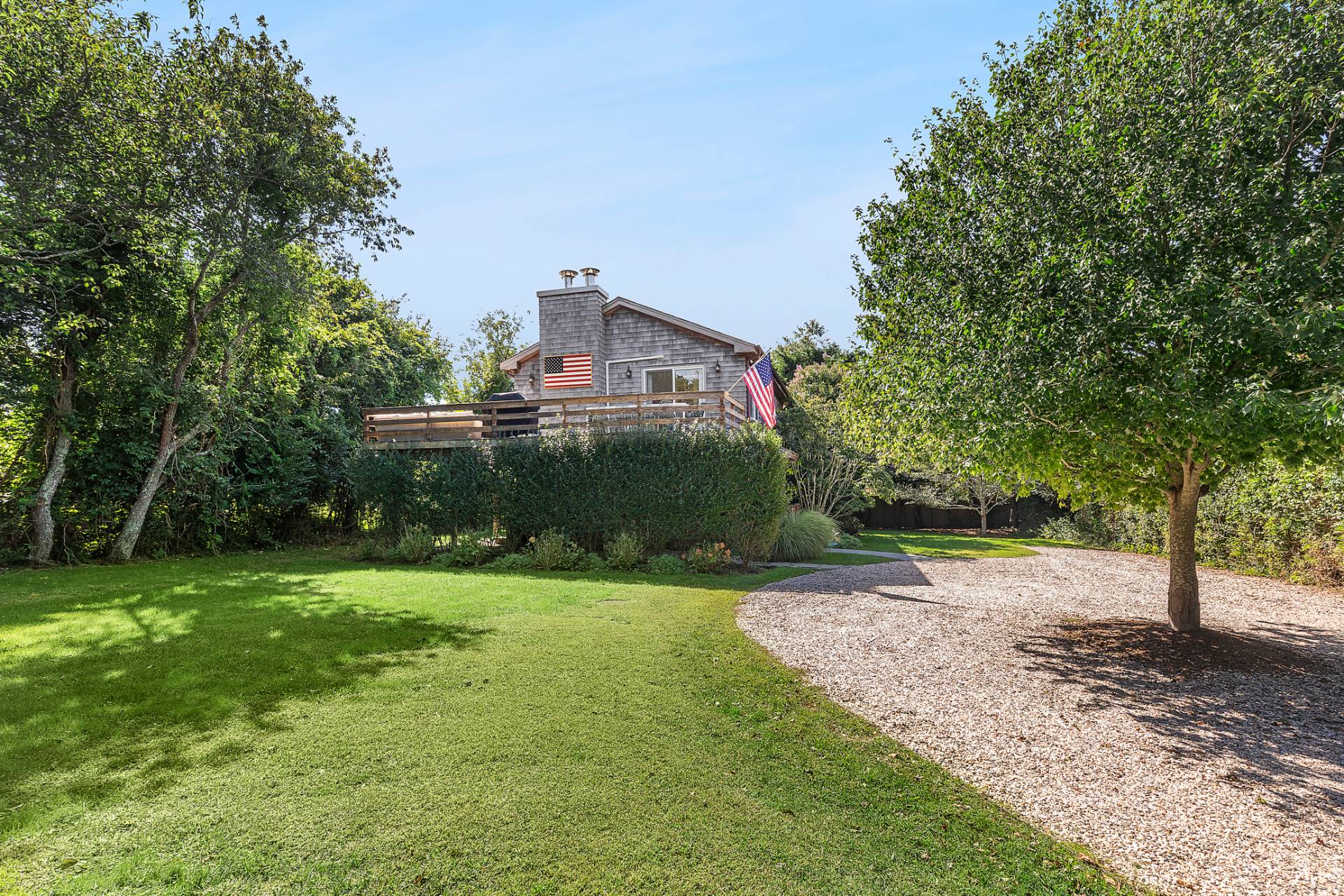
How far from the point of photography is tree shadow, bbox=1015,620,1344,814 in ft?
12.0

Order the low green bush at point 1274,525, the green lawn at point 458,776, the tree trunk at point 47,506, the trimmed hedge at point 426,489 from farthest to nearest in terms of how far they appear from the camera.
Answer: the trimmed hedge at point 426,489
the tree trunk at point 47,506
the low green bush at point 1274,525
the green lawn at point 458,776

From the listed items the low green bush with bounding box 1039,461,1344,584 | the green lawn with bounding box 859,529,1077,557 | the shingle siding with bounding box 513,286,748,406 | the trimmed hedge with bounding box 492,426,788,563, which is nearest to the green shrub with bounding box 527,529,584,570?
the trimmed hedge with bounding box 492,426,788,563

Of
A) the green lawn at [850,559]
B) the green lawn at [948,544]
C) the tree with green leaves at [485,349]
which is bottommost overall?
the green lawn at [948,544]

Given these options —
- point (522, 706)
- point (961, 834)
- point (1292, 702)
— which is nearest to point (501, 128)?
point (522, 706)

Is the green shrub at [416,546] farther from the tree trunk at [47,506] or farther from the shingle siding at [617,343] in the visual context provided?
the shingle siding at [617,343]

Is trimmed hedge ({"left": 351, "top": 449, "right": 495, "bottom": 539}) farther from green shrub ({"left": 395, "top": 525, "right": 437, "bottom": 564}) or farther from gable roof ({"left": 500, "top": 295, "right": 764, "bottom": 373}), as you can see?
gable roof ({"left": 500, "top": 295, "right": 764, "bottom": 373})

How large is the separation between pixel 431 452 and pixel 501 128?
828 centimetres

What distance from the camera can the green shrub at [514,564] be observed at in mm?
11719

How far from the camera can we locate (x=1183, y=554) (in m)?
6.57

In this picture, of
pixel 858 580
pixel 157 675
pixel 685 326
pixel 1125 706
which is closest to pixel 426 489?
Answer: pixel 685 326

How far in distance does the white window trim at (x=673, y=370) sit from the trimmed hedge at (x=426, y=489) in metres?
6.54

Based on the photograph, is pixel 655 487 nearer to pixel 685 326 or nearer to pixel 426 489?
pixel 426 489

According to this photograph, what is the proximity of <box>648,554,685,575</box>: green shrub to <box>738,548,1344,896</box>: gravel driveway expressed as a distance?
2.60 m

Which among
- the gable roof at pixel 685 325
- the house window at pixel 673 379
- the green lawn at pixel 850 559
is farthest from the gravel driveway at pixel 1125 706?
the house window at pixel 673 379
